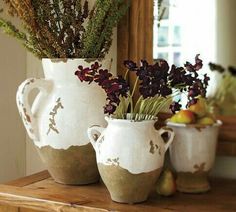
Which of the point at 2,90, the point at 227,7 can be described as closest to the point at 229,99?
the point at 227,7

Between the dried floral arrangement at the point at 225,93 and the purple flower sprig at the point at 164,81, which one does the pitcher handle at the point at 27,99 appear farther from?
the dried floral arrangement at the point at 225,93

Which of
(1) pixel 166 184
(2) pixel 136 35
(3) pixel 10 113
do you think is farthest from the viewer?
(3) pixel 10 113

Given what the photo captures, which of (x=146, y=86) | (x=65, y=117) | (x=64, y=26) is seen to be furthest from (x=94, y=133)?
(x=64, y=26)

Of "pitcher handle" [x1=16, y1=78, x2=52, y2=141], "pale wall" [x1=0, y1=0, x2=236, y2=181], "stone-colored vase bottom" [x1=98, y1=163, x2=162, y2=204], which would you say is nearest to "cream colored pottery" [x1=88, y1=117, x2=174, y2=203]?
"stone-colored vase bottom" [x1=98, y1=163, x2=162, y2=204]

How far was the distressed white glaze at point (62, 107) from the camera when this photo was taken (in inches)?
46.9

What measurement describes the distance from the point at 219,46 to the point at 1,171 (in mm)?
889

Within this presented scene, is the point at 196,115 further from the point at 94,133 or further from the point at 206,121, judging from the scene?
the point at 94,133

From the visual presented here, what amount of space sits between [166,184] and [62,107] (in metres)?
0.33

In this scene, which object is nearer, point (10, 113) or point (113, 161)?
point (113, 161)

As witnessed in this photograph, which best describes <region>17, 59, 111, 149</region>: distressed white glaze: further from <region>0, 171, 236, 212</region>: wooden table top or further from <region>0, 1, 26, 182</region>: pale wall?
<region>0, 1, 26, 182</region>: pale wall

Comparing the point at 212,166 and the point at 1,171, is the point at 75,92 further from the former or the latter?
the point at 1,171

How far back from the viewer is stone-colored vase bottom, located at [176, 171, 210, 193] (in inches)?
46.9

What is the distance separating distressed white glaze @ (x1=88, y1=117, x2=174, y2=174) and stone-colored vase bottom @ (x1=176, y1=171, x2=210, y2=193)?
151mm

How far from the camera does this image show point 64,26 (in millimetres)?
1265
